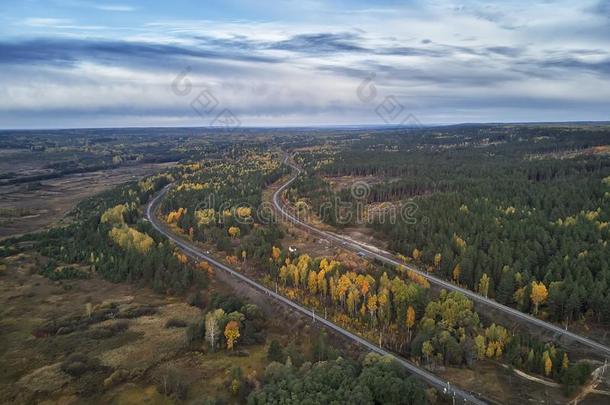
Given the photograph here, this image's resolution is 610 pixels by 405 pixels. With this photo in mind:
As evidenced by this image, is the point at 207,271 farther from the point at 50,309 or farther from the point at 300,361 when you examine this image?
the point at 300,361

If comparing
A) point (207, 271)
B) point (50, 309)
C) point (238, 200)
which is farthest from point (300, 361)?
point (238, 200)

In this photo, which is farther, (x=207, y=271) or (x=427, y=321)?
(x=207, y=271)

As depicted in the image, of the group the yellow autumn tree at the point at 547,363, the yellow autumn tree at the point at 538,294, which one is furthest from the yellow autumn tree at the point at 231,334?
the yellow autumn tree at the point at 538,294

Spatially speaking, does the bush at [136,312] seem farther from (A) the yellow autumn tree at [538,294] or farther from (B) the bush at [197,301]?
(A) the yellow autumn tree at [538,294]

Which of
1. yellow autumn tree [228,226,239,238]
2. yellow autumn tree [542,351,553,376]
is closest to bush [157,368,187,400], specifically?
yellow autumn tree [542,351,553,376]

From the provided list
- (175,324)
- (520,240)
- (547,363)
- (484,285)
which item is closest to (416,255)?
(484,285)

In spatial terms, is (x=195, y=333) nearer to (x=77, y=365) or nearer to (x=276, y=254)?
(x=77, y=365)
